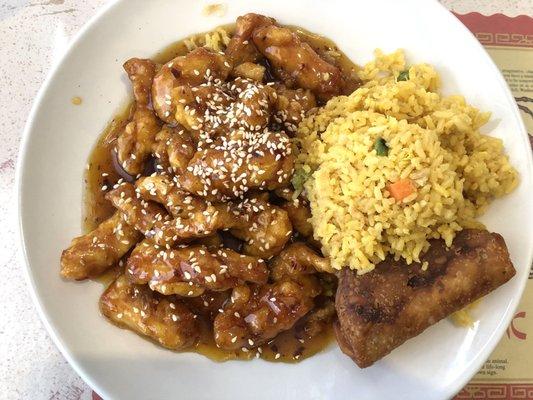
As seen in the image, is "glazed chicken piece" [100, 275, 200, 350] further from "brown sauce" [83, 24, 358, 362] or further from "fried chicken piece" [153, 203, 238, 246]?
"fried chicken piece" [153, 203, 238, 246]

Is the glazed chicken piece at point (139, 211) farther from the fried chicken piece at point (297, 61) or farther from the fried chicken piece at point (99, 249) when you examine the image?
the fried chicken piece at point (297, 61)

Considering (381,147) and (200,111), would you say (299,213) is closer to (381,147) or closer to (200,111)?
(381,147)

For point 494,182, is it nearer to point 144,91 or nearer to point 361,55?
point 361,55

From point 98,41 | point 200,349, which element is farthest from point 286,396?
point 98,41

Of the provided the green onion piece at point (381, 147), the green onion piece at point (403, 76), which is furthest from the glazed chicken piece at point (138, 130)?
the green onion piece at point (403, 76)

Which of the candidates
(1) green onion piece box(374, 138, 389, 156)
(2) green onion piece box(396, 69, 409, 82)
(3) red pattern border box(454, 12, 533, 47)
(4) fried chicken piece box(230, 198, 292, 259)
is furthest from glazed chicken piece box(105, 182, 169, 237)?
(3) red pattern border box(454, 12, 533, 47)

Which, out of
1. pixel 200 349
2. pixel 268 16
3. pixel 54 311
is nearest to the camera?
pixel 54 311

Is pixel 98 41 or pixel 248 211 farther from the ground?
pixel 98 41
